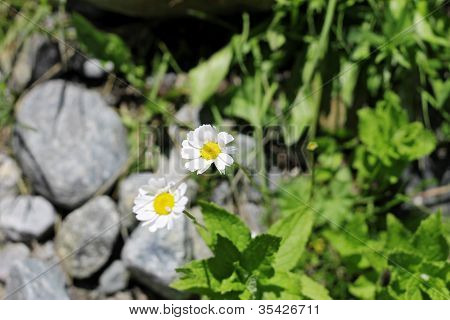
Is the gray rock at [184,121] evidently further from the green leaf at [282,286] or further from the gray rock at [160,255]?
the green leaf at [282,286]

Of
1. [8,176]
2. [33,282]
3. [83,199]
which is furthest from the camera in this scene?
[8,176]

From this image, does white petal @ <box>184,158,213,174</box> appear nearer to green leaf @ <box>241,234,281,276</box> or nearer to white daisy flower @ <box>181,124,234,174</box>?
white daisy flower @ <box>181,124,234,174</box>

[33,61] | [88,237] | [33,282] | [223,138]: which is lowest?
[33,282]

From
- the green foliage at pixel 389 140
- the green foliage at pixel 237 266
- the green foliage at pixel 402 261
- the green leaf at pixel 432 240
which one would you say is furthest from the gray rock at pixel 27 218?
the green leaf at pixel 432 240

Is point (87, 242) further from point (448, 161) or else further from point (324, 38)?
point (448, 161)

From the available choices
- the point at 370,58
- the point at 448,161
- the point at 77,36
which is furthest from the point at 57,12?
the point at 448,161

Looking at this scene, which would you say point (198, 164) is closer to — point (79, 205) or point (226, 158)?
point (226, 158)

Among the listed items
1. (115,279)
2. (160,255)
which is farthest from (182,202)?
(115,279)
